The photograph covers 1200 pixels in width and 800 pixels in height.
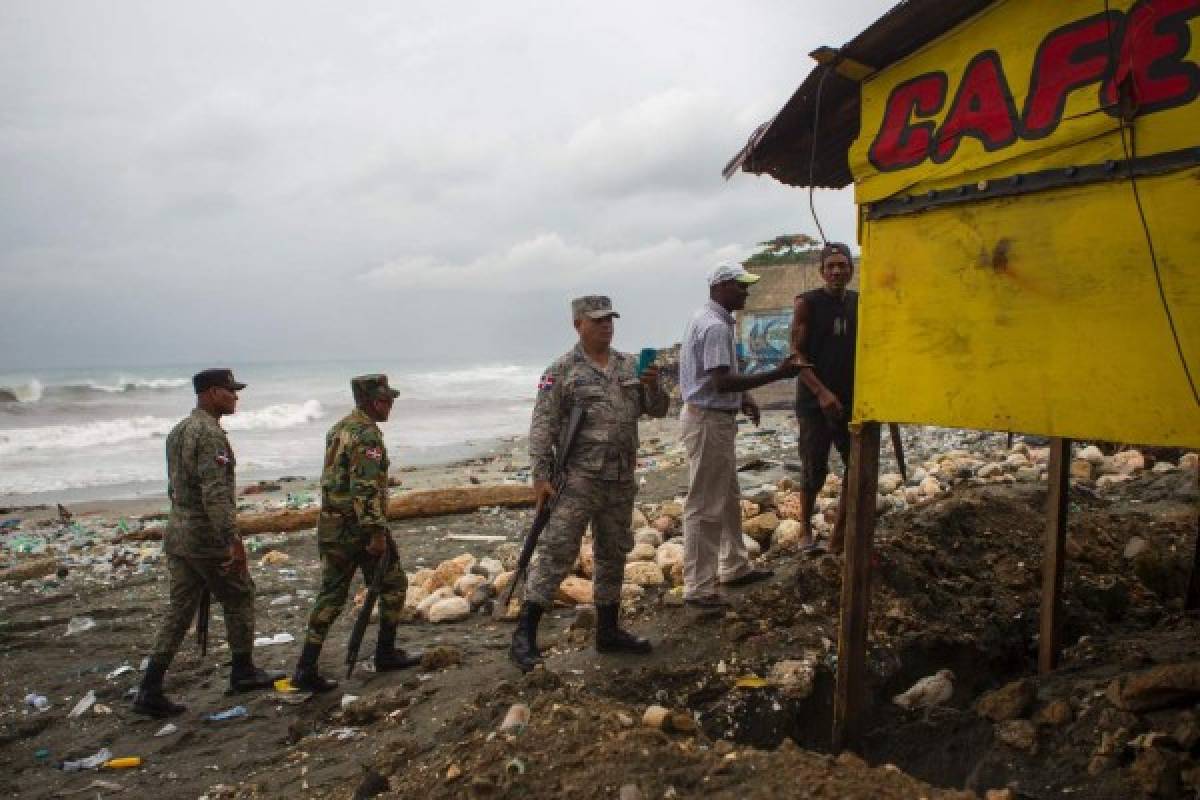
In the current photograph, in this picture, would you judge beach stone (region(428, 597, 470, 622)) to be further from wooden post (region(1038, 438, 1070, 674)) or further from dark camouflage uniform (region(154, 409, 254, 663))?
wooden post (region(1038, 438, 1070, 674))

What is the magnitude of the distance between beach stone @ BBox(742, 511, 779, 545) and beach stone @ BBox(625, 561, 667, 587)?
Answer: 3.14 ft

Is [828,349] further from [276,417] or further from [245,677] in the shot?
[276,417]

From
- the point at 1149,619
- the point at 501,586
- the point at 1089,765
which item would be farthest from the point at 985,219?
Result: the point at 501,586

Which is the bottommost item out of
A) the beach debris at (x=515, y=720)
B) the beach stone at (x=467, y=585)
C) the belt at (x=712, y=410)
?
the beach stone at (x=467, y=585)

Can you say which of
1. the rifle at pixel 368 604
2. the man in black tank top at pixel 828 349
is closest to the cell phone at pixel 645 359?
the man in black tank top at pixel 828 349

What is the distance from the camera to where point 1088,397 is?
8.50ft

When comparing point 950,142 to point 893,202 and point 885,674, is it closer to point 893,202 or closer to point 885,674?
point 893,202

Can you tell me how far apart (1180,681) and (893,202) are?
204 centimetres

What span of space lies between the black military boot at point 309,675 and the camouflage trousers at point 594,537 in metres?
1.49

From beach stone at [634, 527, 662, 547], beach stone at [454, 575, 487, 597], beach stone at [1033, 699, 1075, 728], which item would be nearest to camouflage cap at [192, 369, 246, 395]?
beach stone at [454, 575, 487, 597]

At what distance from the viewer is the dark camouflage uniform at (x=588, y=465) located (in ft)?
13.7

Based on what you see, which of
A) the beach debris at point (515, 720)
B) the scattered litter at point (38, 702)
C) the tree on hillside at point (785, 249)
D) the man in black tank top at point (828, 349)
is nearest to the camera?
the beach debris at point (515, 720)

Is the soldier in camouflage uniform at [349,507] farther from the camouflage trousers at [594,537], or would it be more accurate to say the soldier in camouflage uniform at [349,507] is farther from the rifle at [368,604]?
the camouflage trousers at [594,537]

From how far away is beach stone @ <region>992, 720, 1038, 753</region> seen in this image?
3.05 meters
